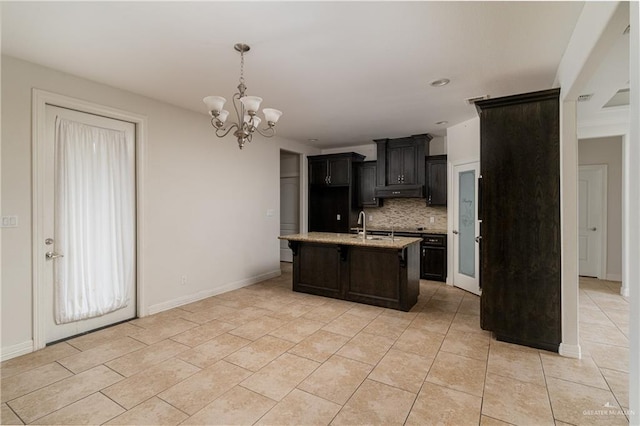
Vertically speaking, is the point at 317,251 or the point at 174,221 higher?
the point at 174,221

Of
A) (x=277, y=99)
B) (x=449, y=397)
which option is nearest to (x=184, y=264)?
(x=277, y=99)

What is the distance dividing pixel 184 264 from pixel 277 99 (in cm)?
258

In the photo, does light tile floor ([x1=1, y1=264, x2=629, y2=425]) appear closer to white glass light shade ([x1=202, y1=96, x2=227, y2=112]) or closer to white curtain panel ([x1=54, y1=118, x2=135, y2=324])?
white curtain panel ([x1=54, y1=118, x2=135, y2=324])

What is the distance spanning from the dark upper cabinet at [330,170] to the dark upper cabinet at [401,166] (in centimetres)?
74

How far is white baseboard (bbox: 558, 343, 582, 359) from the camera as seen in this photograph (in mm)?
2742

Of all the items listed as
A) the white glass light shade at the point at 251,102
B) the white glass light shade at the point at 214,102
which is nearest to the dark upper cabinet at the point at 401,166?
the white glass light shade at the point at 251,102

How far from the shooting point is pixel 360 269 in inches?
169

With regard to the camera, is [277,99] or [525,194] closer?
[525,194]

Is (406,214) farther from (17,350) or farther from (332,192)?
(17,350)

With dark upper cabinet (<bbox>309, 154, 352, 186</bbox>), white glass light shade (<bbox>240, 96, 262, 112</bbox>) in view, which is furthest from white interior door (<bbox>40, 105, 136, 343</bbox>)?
dark upper cabinet (<bbox>309, 154, 352, 186</bbox>)

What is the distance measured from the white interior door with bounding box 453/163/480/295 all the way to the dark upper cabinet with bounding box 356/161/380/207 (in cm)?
170

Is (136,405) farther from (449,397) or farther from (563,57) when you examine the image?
(563,57)

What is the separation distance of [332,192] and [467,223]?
3014 mm

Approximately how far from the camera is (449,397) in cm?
219
